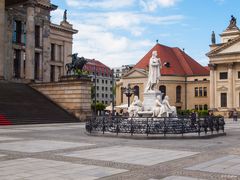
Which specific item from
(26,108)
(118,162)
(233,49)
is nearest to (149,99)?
(118,162)

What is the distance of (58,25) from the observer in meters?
70.9

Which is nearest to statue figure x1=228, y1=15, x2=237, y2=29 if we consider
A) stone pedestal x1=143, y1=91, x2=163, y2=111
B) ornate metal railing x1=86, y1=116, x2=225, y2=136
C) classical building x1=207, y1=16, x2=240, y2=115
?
classical building x1=207, y1=16, x2=240, y2=115

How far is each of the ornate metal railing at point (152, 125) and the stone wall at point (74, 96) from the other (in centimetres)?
1983

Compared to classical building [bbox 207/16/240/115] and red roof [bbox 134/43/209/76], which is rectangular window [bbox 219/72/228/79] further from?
red roof [bbox 134/43/209/76]

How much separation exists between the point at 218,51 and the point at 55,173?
78413 mm

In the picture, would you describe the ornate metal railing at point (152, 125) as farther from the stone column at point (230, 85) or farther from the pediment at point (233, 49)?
the pediment at point (233, 49)

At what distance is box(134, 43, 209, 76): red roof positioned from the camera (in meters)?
99.4

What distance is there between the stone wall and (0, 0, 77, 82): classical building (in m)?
6.40

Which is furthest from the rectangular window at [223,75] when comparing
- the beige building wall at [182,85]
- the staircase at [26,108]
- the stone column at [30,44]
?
the staircase at [26,108]

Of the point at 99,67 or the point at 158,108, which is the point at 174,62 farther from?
the point at 158,108

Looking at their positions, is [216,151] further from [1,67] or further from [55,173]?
[1,67]

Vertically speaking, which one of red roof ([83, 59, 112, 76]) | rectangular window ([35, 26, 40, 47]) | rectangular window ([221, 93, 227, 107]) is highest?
red roof ([83, 59, 112, 76])

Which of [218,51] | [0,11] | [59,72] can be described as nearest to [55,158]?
[0,11]

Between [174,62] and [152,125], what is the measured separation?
8178 cm
